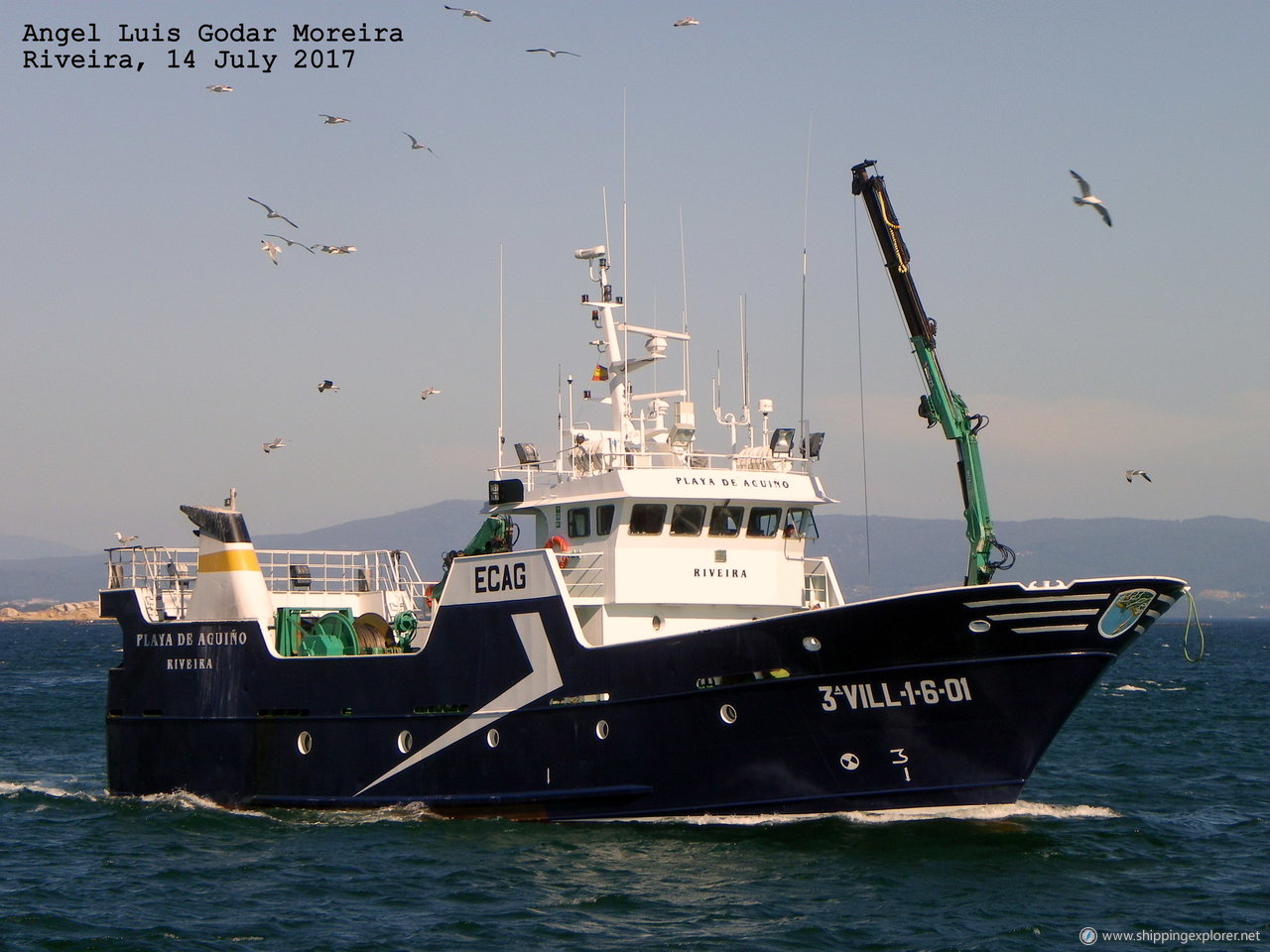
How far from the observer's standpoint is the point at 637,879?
15.4 metres

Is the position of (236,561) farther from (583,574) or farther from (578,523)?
(583,574)

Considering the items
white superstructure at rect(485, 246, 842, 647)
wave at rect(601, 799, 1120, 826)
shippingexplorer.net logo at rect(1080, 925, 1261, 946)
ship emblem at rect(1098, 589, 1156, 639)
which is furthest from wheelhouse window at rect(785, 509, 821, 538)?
shippingexplorer.net logo at rect(1080, 925, 1261, 946)

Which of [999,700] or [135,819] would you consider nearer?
[999,700]

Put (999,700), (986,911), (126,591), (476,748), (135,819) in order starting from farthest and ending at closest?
(126,591) < (135,819) < (476,748) < (999,700) < (986,911)

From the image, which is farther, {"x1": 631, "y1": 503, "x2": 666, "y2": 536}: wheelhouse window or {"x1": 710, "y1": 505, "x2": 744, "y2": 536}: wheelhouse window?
{"x1": 710, "y1": 505, "x2": 744, "y2": 536}: wheelhouse window

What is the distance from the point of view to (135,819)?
20.2 metres

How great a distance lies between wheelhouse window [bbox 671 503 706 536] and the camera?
1894cm

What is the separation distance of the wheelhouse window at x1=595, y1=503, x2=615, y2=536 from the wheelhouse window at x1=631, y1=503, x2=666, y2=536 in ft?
0.94

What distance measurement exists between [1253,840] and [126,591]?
15.7 m

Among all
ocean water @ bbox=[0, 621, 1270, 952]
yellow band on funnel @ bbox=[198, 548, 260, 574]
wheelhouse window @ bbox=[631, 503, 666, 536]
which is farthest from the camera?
yellow band on funnel @ bbox=[198, 548, 260, 574]

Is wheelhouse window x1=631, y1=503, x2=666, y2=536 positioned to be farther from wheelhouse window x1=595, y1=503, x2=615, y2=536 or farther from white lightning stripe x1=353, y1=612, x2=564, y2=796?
white lightning stripe x1=353, y1=612, x2=564, y2=796

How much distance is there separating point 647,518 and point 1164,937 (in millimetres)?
7808

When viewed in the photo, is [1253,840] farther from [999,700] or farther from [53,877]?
[53,877]

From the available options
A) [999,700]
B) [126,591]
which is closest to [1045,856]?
[999,700]
